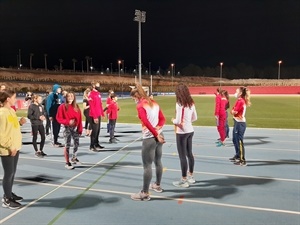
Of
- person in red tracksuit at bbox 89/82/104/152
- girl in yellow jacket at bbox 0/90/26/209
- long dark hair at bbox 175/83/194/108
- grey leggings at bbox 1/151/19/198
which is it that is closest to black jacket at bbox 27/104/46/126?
person in red tracksuit at bbox 89/82/104/152

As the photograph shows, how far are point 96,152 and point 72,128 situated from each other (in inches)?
86.1

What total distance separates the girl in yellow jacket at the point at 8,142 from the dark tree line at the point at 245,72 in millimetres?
178166

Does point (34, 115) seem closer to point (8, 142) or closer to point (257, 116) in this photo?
point (8, 142)

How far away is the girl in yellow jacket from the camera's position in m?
4.87

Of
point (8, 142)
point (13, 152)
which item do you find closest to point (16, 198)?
point (13, 152)

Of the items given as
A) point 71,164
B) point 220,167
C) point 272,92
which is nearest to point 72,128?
point 71,164

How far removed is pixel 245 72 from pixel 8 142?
18695cm

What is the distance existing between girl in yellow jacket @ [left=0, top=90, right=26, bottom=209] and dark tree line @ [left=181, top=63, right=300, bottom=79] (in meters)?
178

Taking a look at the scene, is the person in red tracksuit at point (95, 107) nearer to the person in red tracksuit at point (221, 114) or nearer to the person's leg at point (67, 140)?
the person's leg at point (67, 140)

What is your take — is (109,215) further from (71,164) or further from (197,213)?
(71,164)

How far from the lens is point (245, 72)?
180m

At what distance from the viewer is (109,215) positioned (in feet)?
15.6

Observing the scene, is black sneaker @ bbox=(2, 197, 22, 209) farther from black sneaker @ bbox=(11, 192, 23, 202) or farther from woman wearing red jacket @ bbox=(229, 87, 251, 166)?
woman wearing red jacket @ bbox=(229, 87, 251, 166)

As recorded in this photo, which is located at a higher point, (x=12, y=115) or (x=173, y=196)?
(x=12, y=115)
